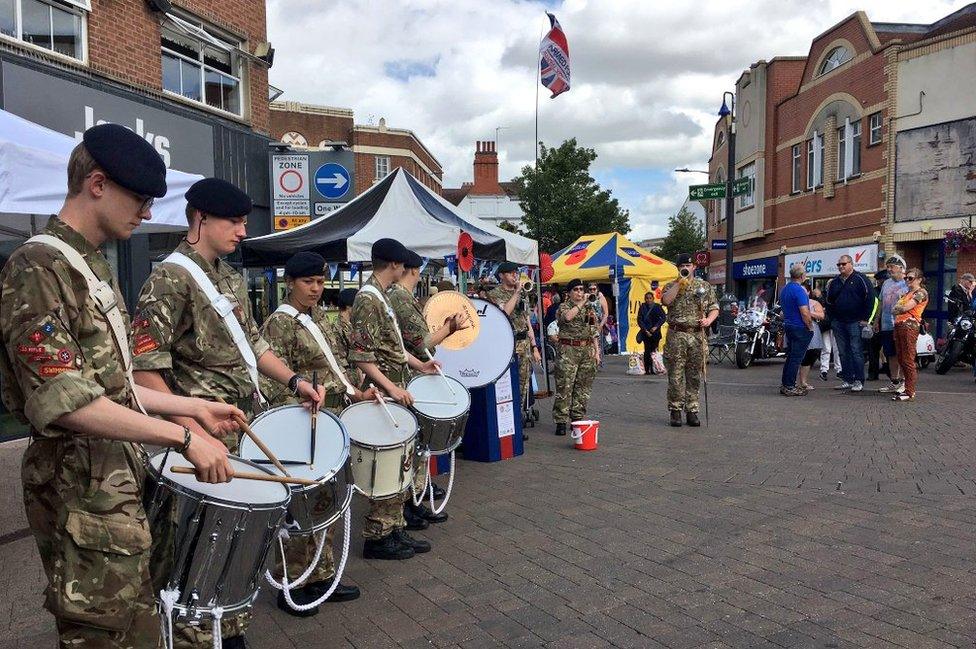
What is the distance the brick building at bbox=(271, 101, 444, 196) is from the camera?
46.8 metres

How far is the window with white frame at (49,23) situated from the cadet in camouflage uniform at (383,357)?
7193 mm

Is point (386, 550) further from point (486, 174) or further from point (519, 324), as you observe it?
point (486, 174)

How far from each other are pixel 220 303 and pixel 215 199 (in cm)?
44

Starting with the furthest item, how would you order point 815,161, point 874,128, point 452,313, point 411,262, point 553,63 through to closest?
point 815,161 → point 874,128 → point 553,63 → point 452,313 → point 411,262

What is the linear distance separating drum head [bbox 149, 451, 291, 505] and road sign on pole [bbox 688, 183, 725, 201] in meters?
16.9

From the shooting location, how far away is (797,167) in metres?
27.5

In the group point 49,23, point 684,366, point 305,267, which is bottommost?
point 684,366

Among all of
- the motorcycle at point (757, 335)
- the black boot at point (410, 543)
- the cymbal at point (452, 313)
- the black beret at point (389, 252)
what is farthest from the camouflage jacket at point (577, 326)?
the motorcycle at point (757, 335)

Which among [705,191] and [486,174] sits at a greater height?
[486,174]

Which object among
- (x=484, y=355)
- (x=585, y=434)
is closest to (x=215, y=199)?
(x=484, y=355)

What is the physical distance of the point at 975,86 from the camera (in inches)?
751

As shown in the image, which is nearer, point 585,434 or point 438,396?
point 438,396

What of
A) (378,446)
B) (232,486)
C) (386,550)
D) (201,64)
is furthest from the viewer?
(201,64)

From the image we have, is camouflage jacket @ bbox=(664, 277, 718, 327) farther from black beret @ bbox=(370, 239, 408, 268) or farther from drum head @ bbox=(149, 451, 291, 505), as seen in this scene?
drum head @ bbox=(149, 451, 291, 505)
